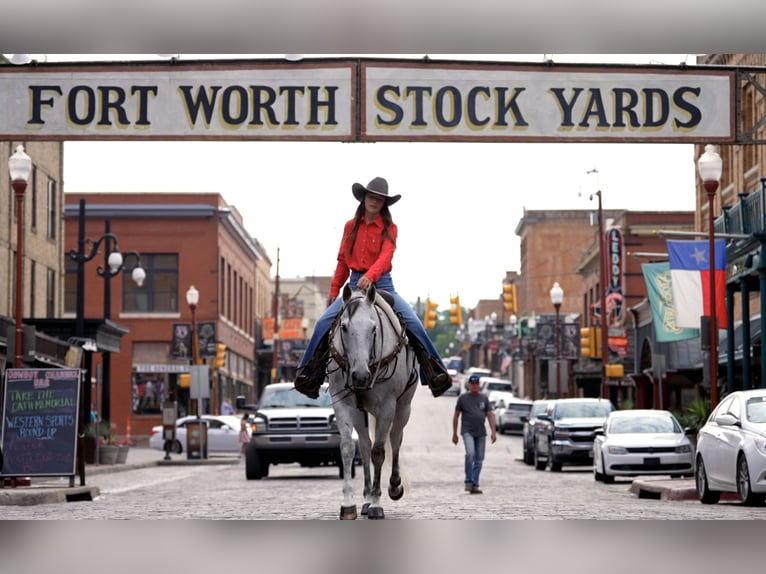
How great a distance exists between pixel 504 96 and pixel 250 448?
49.5 feet

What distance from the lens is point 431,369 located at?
47.8 ft

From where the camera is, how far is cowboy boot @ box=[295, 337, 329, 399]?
554 inches

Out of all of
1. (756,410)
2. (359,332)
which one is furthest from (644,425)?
(359,332)

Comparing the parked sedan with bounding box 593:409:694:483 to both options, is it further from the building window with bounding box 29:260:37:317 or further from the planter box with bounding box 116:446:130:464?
the building window with bounding box 29:260:37:317

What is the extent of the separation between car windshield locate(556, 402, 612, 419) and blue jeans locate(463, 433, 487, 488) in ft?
39.7

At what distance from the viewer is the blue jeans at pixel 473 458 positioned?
25.3 metres

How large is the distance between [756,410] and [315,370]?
28.1 feet

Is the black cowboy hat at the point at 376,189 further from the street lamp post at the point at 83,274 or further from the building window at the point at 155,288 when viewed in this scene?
the building window at the point at 155,288

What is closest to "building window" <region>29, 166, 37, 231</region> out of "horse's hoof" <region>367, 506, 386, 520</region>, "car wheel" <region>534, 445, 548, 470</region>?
"car wheel" <region>534, 445, 548, 470</region>

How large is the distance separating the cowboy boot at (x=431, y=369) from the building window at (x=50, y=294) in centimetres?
3793

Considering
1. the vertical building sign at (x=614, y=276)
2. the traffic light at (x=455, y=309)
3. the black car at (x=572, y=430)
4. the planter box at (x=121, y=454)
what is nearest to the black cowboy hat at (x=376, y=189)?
the black car at (x=572, y=430)
